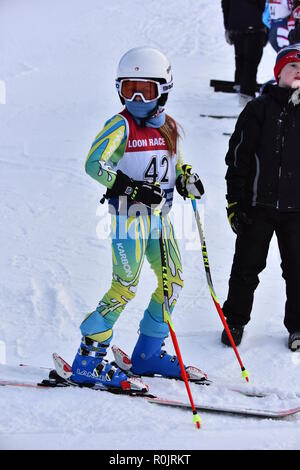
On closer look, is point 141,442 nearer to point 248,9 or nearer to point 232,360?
point 232,360

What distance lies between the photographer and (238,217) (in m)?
5.16

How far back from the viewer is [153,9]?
1767 cm

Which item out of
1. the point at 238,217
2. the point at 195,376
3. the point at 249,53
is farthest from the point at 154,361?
the point at 249,53

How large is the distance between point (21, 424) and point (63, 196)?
4.72 meters

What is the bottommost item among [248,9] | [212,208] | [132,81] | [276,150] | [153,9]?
[212,208]

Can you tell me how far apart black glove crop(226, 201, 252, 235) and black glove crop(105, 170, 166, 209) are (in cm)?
87

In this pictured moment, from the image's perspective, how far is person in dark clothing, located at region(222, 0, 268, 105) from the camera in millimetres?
10680

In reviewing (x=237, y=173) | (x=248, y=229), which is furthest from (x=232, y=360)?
A: (x=237, y=173)

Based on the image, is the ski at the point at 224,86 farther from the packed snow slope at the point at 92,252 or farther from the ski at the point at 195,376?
the ski at the point at 195,376

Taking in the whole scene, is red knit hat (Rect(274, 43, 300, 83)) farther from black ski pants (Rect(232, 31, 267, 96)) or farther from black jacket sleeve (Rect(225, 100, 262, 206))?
black ski pants (Rect(232, 31, 267, 96))

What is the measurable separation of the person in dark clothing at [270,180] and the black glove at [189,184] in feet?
1.46

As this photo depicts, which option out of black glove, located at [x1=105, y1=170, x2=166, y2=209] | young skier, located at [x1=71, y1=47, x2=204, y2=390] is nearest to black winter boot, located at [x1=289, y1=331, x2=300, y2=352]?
young skier, located at [x1=71, y1=47, x2=204, y2=390]

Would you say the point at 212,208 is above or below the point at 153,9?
below

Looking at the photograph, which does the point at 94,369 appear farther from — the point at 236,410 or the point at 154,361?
the point at 236,410
